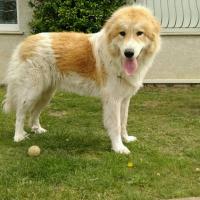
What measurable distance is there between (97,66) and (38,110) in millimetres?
1288

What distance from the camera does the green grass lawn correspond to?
15.6ft

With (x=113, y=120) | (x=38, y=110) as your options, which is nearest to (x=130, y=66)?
(x=113, y=120)

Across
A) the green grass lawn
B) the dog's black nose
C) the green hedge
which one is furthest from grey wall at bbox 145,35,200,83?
the dog's black nose

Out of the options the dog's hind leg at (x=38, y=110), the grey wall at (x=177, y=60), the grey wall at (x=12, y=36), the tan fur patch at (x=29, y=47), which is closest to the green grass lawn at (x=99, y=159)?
the dog's hind leg at (x=38, y=110)

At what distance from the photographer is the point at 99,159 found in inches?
226

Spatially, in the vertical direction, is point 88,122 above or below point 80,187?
below

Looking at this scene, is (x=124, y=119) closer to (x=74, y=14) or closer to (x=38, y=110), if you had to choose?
(x=38, y=110)

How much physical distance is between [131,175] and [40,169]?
36.8 inches

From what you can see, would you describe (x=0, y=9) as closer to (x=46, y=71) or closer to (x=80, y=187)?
(x=46, y=71)

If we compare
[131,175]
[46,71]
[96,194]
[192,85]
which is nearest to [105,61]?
[46,71]

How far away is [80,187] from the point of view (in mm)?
4836

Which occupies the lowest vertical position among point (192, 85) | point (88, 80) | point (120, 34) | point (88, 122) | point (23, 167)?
point (192, 85)

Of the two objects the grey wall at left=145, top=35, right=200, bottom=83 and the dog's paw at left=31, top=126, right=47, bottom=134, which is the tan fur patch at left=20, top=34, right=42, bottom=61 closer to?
the dog's paw at left=31, top=126, right=47, bottom=134

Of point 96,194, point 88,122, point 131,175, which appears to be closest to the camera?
point 96,194
